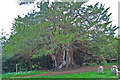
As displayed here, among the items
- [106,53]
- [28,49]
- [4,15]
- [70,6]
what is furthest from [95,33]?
[4,15]

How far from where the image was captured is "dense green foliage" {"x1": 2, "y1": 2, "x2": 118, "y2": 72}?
26.0 feet

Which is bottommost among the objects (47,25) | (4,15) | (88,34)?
(88,34)

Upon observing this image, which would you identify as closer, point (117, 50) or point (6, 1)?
point (6, 1)

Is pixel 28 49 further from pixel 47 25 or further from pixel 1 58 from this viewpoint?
pixel 1 58

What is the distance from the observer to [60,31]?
8461 mm

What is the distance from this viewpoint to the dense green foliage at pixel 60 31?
7934 mm

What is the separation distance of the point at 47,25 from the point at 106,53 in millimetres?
4909

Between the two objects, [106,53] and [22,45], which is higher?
[22,45]

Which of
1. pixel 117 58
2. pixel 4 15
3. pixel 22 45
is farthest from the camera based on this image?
pixel 117 58

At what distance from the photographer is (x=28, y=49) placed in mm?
8375

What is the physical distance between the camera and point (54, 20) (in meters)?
8.88

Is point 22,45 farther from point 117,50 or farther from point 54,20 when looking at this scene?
point 117,50

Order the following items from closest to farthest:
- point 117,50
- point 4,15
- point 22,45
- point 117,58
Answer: point 22,45, point 4,15, point 117,50, point 117,58

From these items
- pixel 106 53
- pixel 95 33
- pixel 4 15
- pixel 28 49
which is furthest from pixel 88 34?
pixel 4 15
